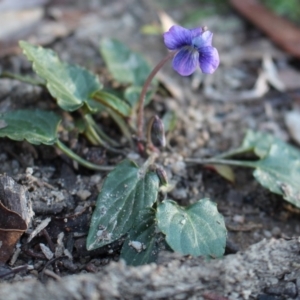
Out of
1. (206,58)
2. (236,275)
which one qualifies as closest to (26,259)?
(236,275)

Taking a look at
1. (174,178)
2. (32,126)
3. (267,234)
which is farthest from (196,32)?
(267,234)

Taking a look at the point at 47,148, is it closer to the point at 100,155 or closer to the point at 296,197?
the point at 100,155

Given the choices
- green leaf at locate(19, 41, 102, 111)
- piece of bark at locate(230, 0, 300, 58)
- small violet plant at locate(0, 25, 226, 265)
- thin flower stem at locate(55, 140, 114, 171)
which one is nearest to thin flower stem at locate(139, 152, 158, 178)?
small violet plant at locate(0, 25, 226, 265)

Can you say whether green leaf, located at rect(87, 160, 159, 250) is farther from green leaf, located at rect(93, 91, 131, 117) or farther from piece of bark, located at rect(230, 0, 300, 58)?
piece of bark, located at rect(230, 0, 300, 58)

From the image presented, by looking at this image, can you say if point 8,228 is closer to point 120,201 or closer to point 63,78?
point 120,201

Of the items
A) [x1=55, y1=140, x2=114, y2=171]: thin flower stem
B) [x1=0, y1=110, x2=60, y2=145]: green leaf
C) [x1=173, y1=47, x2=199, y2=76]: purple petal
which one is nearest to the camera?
[x1=173, y1=47, x2=199, y2=76]: purple petal

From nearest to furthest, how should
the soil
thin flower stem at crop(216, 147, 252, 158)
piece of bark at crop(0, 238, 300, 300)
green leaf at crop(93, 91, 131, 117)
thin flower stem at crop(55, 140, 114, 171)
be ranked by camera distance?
piece of bark at crop(0, 238, 300, 300) < the soil < thin flower stem at crop(55, 140, 114, 171) < green leaf at crop(93, 91, 131, 117) < thin flower stem at crop(216, 147, 252, 158)
